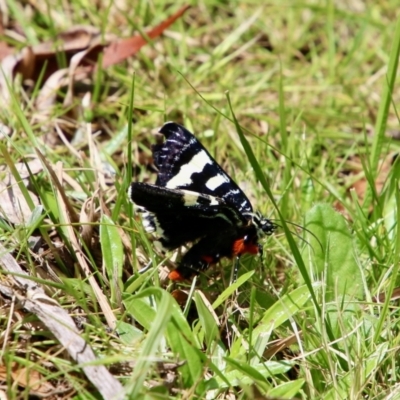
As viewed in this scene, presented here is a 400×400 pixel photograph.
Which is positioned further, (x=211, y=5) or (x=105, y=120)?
(x=211, y=5)

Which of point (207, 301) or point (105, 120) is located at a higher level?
point (105, 120)

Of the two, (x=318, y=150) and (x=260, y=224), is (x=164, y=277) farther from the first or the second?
(x=318, y=150)

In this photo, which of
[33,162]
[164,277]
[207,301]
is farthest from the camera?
[33,162]

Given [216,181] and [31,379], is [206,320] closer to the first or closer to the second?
[31,379]

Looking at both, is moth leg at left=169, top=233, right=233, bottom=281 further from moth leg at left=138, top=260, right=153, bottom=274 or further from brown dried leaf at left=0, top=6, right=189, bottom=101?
brown dried leaf at left=0, top=6, right=189, bottom=101

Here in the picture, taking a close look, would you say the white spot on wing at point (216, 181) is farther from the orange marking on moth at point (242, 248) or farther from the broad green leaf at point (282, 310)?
the broad green leaf at point (282, 310)

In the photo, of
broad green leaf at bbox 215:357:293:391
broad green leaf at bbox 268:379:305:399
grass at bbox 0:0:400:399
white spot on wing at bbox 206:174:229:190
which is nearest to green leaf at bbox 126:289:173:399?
grass at bbox 0:0:400:399

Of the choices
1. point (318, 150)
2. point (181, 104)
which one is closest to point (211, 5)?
point (181, 104)
